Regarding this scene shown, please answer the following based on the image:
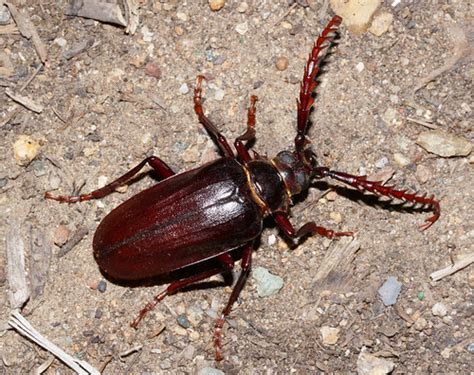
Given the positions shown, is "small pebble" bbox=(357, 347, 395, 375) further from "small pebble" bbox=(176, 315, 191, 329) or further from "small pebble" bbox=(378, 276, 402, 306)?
"small pebble" bbox=(176, 315, 191, 329)

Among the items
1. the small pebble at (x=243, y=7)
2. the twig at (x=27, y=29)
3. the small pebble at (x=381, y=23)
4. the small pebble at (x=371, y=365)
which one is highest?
the twig at (x=27, y=29)

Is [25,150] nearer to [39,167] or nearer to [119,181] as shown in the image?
[39,167]

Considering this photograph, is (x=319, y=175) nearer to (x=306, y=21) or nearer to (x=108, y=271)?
(x=306, y=21)

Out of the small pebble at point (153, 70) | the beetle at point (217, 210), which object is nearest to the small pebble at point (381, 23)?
the beetle at point (217, 210)

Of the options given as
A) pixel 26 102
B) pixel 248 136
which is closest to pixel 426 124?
pixel 248 136

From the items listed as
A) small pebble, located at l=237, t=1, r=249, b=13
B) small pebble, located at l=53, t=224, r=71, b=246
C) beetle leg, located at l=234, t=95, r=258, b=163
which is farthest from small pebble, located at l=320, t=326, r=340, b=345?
small pebble, located at l=237, t=1, r=249, b=13

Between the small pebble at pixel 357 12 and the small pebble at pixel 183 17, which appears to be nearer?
the small pebble at pixel 357 12

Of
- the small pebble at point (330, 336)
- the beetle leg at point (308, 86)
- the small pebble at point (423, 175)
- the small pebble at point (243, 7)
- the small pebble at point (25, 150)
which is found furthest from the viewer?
the small pebble at point (243, 7)

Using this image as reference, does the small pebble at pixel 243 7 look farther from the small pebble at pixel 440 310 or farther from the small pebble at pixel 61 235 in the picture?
the small pebble at pixel 440 310
